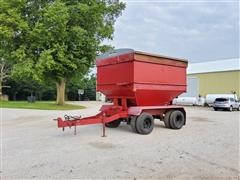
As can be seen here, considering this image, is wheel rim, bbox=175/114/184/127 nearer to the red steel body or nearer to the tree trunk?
the red steel body

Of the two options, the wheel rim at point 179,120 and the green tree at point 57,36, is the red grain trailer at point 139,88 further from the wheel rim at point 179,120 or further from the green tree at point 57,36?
the green tree at point 57,36

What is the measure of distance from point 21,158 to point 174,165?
3.64 metres

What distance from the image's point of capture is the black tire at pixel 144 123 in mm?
11954

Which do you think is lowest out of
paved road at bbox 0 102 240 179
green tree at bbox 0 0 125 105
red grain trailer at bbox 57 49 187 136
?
paved road at bbox 0 102 240 179

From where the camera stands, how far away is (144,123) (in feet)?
40.2

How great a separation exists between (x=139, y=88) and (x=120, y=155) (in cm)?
433

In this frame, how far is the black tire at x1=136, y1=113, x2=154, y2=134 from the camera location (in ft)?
39.2

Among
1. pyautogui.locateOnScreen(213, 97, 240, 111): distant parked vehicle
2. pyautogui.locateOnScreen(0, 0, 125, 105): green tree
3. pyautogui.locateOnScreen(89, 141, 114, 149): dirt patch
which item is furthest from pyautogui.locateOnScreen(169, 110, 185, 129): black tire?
pyautogui.locateOnScreen(213, 97, 240, 111): distant parked vehicle

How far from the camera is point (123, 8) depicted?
3612 cm

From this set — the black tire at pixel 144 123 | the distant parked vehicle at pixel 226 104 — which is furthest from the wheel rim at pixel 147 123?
the distant parked vehicle at pixel 226 104

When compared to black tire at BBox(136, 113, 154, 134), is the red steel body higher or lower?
higher

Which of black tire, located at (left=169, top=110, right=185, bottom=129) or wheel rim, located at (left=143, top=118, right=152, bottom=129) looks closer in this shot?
wheel rim, located at (left=143, top=118, right=152, bottom=129)

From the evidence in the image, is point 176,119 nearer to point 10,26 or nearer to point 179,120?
point 179,120

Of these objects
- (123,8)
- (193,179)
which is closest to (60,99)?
(123,8)
